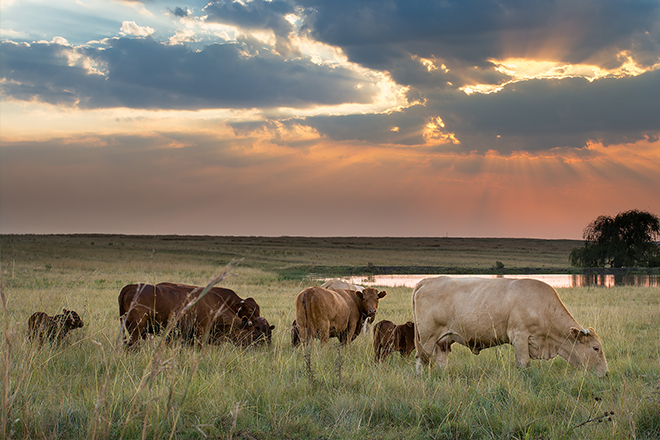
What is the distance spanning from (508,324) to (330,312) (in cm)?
327

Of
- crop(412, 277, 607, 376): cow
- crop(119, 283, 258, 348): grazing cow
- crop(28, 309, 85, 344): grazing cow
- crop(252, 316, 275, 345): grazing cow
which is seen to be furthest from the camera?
crop(252, 316, 275, 345): grazing cow

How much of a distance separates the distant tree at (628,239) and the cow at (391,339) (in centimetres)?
4147

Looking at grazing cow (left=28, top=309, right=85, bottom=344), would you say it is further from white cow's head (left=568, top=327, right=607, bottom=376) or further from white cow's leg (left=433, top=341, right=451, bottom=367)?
white cow's head (left=568, top=327, right=607, bottom=376)

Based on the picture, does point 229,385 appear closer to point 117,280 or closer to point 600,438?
point 600,438

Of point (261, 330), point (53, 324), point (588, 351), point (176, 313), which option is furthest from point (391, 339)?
point (53, 324)

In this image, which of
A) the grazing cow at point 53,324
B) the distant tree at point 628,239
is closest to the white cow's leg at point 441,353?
the grazing cow at point 53,324

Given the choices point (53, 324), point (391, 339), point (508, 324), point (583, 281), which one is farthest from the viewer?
point (583, 281)

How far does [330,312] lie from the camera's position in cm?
907

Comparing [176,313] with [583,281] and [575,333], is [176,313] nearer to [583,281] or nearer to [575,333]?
[575,333]

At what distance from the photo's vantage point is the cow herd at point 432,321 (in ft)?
23.2

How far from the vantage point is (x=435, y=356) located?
762 centimetres

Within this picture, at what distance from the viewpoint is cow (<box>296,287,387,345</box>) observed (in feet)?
29.2

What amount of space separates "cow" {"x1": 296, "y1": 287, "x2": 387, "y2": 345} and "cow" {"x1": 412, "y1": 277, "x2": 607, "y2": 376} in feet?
6.47

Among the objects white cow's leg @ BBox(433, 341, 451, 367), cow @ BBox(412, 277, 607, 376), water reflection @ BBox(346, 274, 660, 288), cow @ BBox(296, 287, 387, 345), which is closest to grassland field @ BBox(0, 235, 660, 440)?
white cow's leg @ BBox(433, 341, 451, 367)
